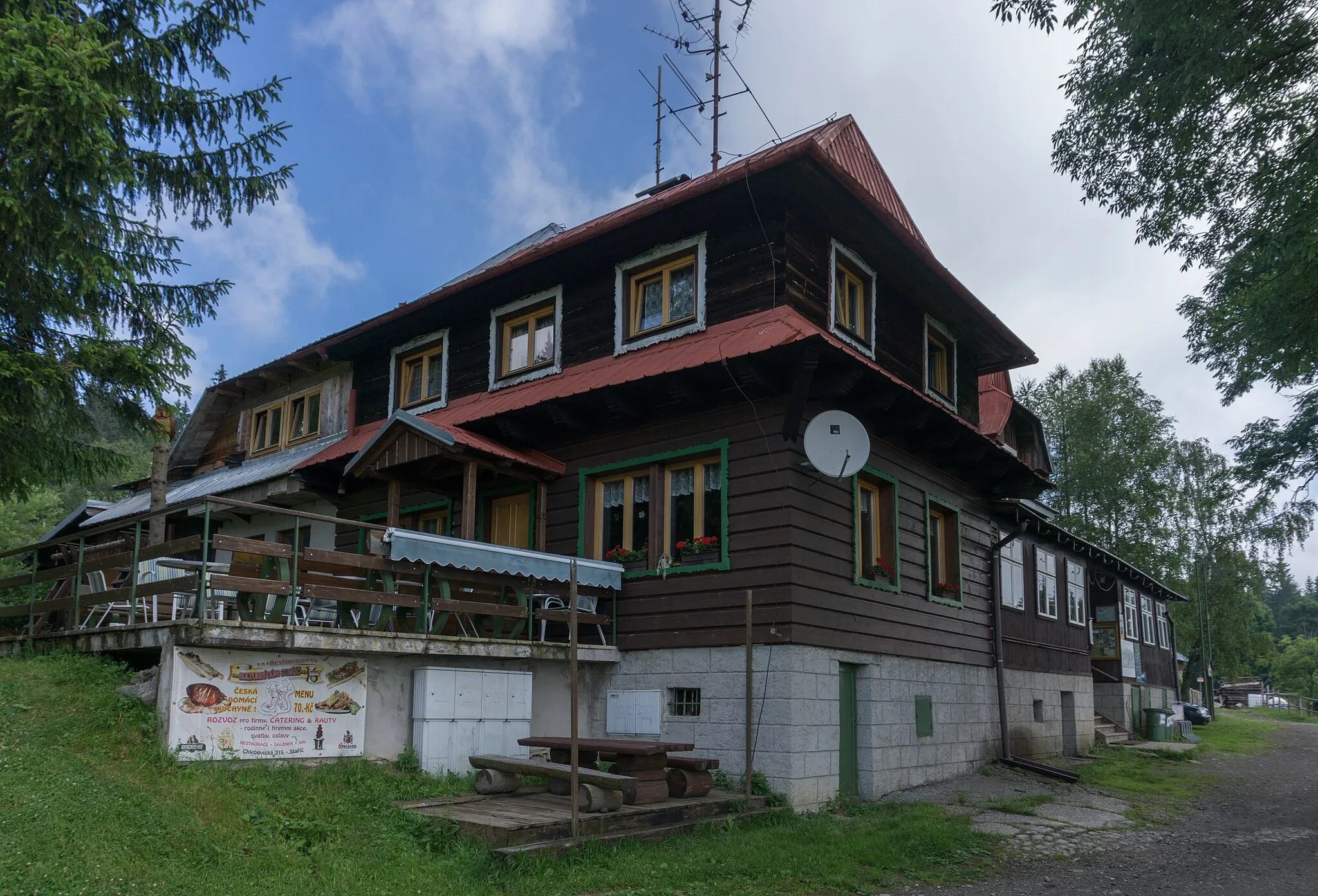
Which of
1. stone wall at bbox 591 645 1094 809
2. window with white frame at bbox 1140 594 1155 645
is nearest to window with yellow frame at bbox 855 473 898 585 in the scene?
stone wall at bbox 591 645 1094 809

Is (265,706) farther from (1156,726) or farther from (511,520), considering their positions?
(1156,726)

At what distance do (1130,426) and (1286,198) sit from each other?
3123 centimetres

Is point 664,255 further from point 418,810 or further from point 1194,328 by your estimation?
point 1194,328

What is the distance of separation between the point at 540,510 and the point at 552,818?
238 inches

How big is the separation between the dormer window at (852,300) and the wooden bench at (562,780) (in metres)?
6.99

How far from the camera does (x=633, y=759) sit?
976 centimetres

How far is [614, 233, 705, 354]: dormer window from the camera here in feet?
44.9

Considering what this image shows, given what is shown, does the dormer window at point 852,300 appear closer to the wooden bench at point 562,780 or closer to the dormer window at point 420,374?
the dormer window at point 420,374

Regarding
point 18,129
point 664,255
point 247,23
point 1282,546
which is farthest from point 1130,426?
point 18,129

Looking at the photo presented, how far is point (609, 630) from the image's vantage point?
13305 mm

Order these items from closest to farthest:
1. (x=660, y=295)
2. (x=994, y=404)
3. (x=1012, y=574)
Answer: (x=660, y=295) → (x=1012, y=574) → (x=994, y=404)

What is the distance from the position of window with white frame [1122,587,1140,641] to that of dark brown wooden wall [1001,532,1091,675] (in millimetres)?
4734

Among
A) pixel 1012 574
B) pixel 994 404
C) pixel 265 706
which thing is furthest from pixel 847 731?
pixel 994 404

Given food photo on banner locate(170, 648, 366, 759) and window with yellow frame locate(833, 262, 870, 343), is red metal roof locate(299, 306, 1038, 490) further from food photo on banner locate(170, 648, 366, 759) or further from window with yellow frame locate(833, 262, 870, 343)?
food photo on banner locate(170, 648, 366, 759)
